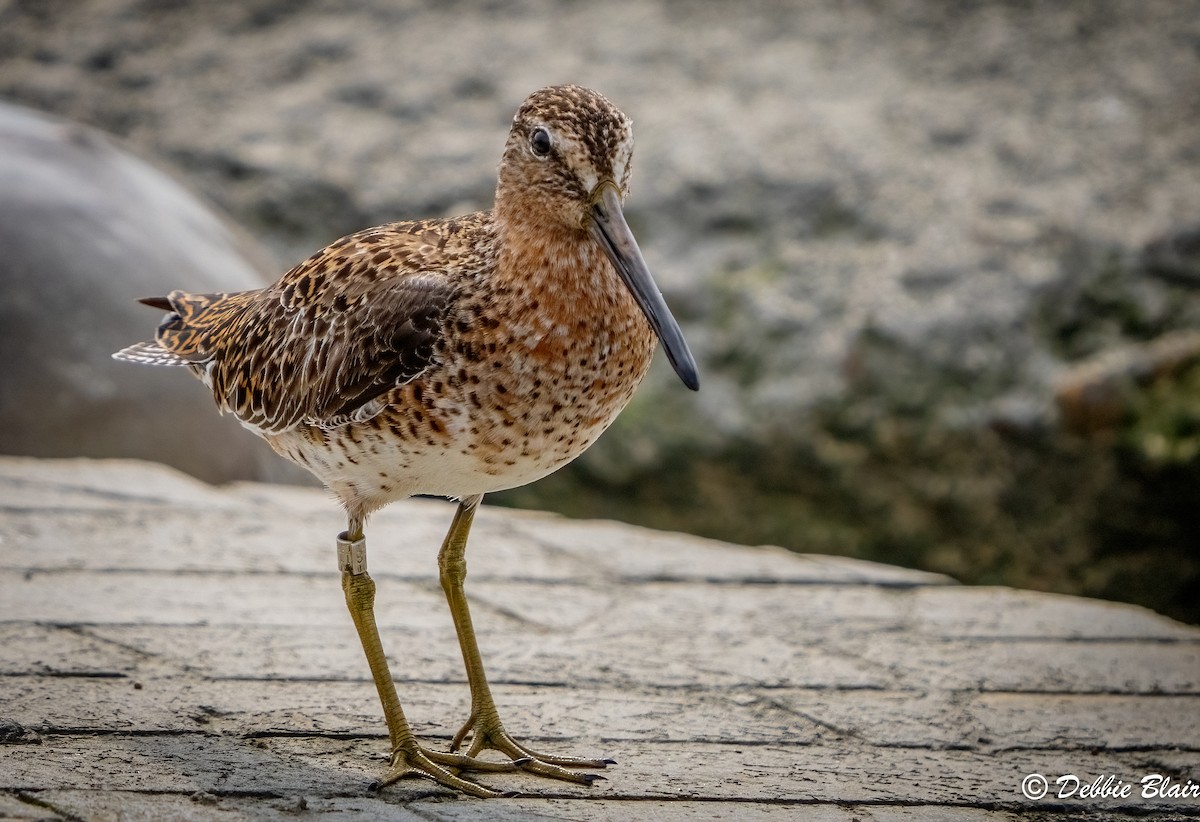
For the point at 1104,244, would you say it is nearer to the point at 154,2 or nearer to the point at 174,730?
the point at 174,730

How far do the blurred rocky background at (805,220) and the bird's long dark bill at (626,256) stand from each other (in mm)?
3993

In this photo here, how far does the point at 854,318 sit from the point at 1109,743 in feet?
12.5

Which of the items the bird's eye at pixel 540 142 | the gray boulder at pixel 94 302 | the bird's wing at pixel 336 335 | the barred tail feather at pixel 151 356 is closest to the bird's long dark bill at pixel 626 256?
the bird's eye at pixel 540 142

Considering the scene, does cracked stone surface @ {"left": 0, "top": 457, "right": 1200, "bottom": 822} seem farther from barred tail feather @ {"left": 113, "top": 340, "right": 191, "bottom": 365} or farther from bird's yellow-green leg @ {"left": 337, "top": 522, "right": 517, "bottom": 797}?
barred tail feather @ {"left": 113, "top": 340, "right": 191, "bottom": 365}

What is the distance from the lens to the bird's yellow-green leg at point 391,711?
12.8ft

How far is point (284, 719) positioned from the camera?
14.1 feet

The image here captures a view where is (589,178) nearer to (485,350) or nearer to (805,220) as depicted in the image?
(485,350)

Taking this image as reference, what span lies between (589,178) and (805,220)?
4825mm

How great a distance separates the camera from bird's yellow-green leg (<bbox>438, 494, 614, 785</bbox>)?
405 cm

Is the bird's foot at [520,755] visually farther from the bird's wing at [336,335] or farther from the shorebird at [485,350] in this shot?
the bird's wing at [336,335]

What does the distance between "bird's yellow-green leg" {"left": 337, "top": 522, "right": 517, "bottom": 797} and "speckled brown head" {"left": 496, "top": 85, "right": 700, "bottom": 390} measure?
1125 millimetres

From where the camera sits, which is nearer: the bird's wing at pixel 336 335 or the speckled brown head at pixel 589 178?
the speckled brown head at pixel 589 178

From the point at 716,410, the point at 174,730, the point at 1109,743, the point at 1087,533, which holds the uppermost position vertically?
the point at 716,410

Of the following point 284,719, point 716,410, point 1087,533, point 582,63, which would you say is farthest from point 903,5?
point 284,719
